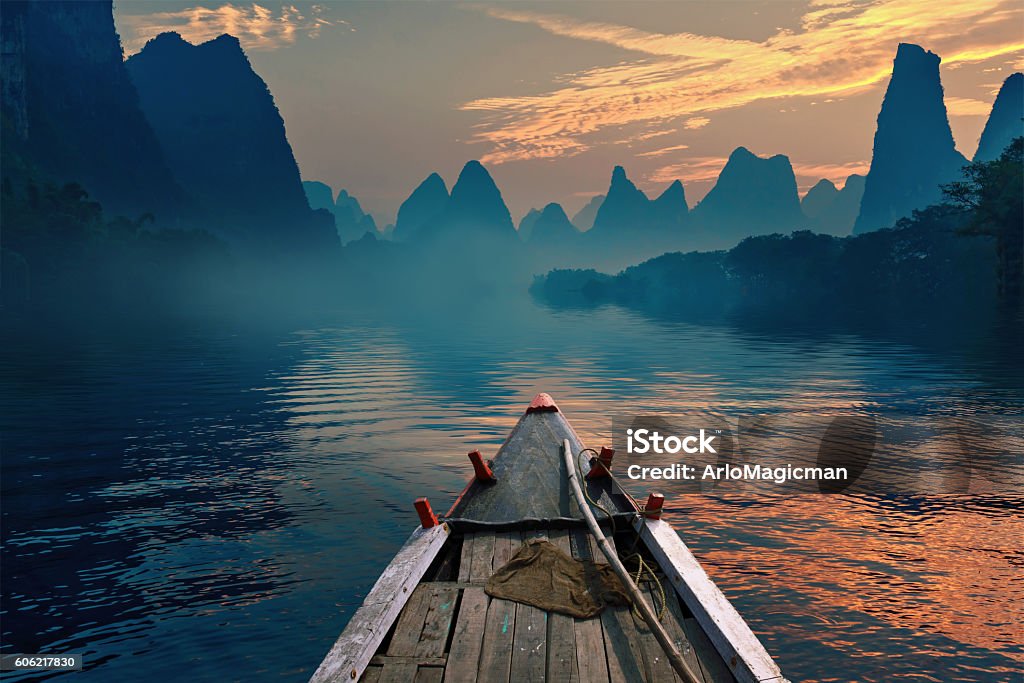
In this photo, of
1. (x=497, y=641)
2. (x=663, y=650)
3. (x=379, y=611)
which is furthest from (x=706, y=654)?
(x=379, y=611)

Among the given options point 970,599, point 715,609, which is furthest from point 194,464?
point 970,599

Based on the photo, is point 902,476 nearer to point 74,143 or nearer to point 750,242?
point 750,242

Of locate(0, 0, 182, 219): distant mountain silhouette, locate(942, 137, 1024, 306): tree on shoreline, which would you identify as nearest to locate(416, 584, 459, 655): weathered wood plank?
locate(942, 137, 1024, 306): tree on shoreline

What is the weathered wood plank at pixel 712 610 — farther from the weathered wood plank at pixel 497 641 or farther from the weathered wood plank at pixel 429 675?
the weathered wood plank at pixel 429 675

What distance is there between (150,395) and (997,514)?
2182 cm

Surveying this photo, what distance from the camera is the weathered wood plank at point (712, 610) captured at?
16.3 ft

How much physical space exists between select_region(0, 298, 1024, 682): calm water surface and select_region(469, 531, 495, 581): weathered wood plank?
5.38 ft

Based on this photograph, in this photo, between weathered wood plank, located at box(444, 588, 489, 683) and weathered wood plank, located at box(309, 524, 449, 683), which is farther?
weathered wood plank, located at box(444, 588, 489, 683)

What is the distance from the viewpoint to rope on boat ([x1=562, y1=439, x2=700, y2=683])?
16.7 feet

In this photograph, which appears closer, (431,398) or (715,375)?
(431,398)

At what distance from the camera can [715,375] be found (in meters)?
28.0

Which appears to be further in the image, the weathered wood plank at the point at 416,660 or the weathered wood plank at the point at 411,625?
the weathered wood plank at the point at 411,625

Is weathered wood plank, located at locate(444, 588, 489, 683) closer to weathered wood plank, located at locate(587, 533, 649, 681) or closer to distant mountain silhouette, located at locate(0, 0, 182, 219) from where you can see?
weathered wood plank, located at locate(587, 533, 649, 681)

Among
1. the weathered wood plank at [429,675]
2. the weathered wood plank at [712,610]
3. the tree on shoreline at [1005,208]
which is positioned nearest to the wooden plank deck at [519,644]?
the weathered wood plank at [429,675]
